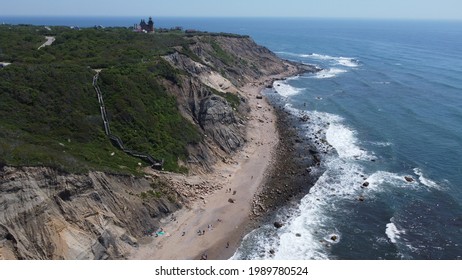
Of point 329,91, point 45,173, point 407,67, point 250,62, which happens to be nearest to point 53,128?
point 45,173

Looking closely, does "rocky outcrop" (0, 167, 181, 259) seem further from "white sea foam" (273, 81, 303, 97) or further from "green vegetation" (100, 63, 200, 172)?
"white sea foam" (273, 81, 303, 97)

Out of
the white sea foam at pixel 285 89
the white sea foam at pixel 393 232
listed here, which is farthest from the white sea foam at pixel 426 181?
the white sea foam at pixel 285 89

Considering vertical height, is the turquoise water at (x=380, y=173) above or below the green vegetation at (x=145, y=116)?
below

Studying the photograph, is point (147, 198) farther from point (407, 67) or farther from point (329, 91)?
point (407, 67)

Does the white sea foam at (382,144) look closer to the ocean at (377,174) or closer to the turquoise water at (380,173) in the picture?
the ocean at (377,174)

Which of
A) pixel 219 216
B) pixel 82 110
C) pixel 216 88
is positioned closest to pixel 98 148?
pixel 82 110

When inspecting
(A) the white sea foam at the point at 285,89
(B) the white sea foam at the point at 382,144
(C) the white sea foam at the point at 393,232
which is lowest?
(C) the white sea foam at the point at 393,232
